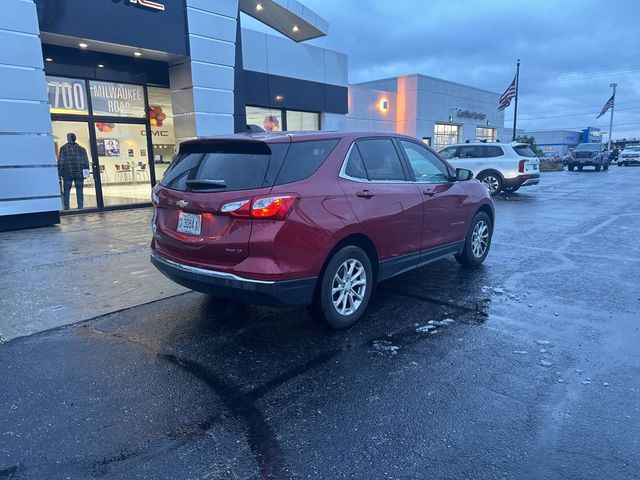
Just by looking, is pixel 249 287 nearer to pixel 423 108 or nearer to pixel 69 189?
pixel 69 189

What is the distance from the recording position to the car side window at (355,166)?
4363mm

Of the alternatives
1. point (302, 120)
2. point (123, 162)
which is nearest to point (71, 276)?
point (123, 162)

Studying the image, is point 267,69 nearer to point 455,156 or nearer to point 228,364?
point 455,156

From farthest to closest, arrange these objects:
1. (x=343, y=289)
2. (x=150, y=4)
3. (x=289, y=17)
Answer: (x=289, y=17), (x=150, y=4), (x=343, y=289)

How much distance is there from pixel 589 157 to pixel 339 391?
3776 cm

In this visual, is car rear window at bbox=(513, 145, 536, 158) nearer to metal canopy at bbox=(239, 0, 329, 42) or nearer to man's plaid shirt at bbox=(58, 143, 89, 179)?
→ metal canopy at bbox=(239, 0, 329, 42)

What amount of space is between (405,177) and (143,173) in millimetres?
Answer: 10443

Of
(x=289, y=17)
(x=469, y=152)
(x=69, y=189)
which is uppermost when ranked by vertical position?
(x=289, y=17)

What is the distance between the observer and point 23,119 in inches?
372

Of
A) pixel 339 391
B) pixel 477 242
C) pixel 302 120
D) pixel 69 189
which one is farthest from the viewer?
pixel 302 120

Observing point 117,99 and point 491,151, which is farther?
point 491,151

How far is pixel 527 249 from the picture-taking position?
773 centimetres

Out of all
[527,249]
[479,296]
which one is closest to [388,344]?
[479,296]

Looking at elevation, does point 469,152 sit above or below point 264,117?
below
